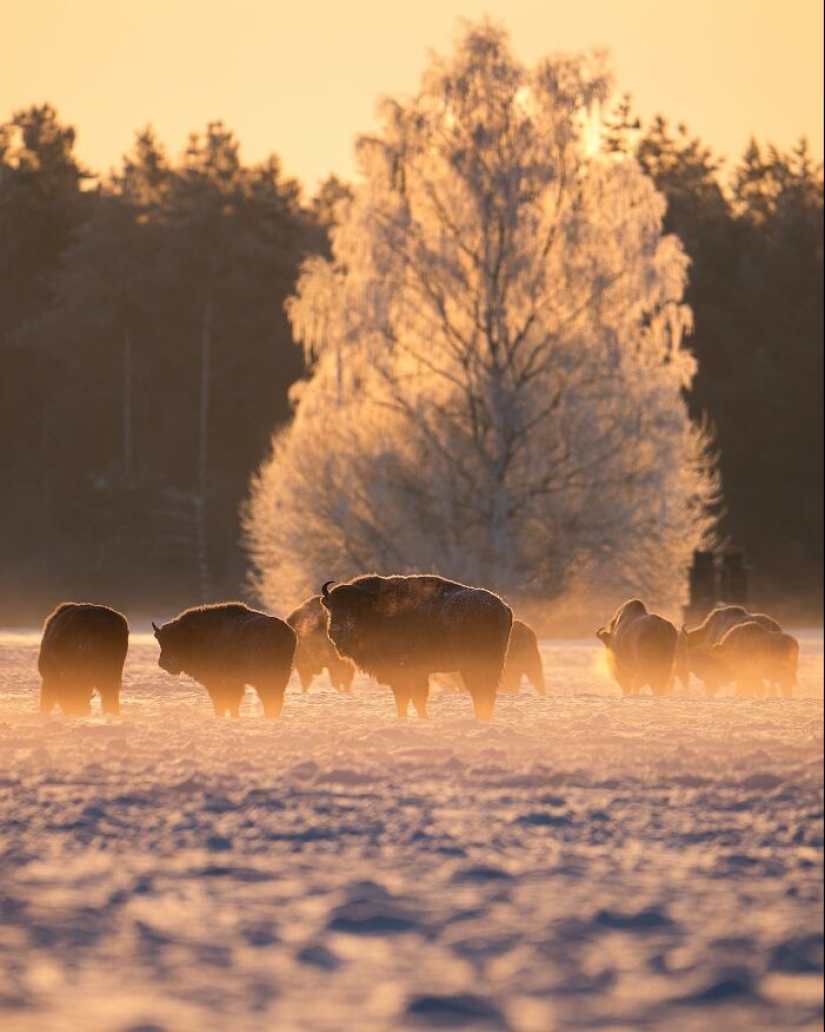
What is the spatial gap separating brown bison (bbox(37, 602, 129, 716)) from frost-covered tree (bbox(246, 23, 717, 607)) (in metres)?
24.8

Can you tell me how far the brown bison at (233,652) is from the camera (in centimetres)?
1516

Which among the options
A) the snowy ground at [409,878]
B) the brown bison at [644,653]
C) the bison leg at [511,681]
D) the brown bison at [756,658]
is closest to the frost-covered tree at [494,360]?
the brown bison at [756,658]

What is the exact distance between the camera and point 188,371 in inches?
2606

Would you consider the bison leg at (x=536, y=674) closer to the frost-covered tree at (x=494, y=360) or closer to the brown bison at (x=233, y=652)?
the brown bison at (x=233, y=652)

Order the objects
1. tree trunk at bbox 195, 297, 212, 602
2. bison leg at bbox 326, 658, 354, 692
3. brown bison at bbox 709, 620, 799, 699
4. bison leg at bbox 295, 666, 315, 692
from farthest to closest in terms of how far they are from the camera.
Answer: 1. tree trunk at bbox 195, 297, 212, 602
2. brown bison at bbox 709, 620, 799, 699
3. bison leg at bbox 295, 666, 315, 692
4. bison leg at bbox 326, 658, 354, 692

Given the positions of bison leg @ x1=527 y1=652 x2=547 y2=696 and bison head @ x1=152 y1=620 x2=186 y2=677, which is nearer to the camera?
bison head @ x1=152 y1=620 x2=186 y2=677

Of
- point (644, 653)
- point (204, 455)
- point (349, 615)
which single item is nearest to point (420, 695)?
point (349, 615)

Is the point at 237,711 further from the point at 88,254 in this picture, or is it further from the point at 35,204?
the point at 35,204

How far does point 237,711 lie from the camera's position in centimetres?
1523

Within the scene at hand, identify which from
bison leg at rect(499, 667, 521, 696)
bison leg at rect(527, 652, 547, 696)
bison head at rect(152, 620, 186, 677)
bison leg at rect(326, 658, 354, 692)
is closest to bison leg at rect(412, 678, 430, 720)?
bison head at rect(152, 620, 186, 677)

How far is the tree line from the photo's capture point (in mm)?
63000

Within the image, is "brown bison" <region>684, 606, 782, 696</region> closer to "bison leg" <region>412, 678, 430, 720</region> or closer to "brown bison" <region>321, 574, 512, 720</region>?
"bison leg" <region>412, 678, 430, 720</region>

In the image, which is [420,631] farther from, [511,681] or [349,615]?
[511,681]

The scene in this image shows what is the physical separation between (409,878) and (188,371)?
193 ft
